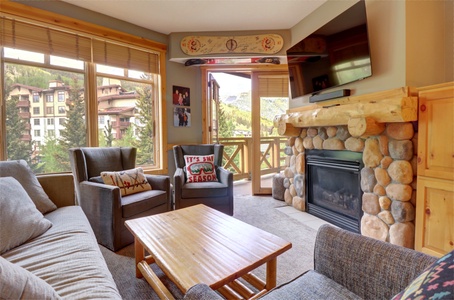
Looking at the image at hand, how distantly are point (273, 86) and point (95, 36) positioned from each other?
108 inches

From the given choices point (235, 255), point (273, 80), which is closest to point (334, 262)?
point (235, 255)


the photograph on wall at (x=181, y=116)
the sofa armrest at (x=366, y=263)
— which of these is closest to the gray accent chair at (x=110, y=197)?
the photograph on wall at (x=181, y=116)

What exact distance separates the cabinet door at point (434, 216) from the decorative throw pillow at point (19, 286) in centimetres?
232

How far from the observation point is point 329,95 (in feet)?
8.29

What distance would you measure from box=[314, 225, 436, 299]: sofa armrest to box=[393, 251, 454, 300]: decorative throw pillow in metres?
0.30

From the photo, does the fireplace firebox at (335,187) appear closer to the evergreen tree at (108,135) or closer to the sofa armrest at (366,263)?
the sofa armrest at (366,263)

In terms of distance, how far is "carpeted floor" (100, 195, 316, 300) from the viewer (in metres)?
1.56

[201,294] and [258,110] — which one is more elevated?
[258,110]

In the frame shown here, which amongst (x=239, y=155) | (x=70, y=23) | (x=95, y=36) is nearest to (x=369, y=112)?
(x=95, y=36)

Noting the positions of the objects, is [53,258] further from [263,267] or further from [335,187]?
[335,187]

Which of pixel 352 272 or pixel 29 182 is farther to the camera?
pixel 29 182

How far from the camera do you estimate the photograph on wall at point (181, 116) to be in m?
3.70

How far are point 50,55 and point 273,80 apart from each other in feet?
10.4

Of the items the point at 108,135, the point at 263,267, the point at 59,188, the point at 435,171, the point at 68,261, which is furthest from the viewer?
the point at 108,135
